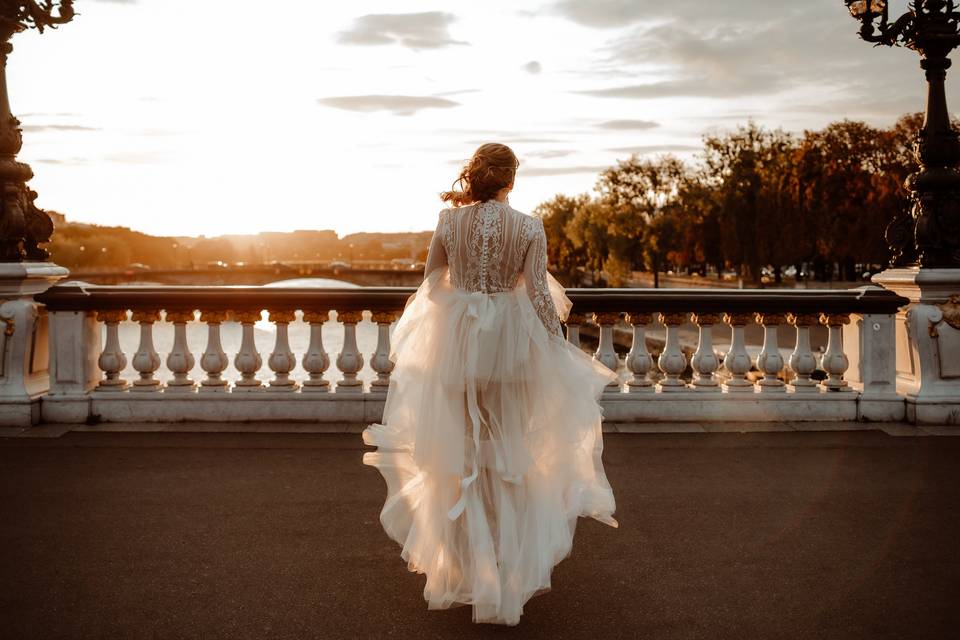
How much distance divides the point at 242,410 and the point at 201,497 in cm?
231

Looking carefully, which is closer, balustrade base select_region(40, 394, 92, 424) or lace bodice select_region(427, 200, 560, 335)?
lace bodice select_region(427, 200, 560, 335)

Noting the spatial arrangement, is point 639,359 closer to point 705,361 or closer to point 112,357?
point 705,361

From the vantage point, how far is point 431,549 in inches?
158

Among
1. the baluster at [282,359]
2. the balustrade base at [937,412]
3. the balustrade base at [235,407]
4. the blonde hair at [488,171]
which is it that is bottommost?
the balustrade base at [937,412]

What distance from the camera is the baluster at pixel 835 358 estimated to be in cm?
803

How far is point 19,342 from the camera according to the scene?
7895 millimetres

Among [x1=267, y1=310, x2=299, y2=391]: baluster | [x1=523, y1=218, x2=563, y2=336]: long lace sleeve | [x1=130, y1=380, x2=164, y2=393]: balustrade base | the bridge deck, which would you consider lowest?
the bridge deck

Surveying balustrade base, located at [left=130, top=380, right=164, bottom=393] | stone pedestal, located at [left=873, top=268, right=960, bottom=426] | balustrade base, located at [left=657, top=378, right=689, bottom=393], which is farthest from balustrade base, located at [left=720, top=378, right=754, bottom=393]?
balustrade base, located at [left=130, top=380, right=164, bottom=393]

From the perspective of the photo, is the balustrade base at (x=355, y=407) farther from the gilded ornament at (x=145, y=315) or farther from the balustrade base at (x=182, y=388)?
the gilded ornament at (x=145, y=315)

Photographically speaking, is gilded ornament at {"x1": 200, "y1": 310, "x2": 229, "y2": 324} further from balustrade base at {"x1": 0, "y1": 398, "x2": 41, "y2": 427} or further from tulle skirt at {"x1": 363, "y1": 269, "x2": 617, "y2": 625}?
tulle skirt at {"x1": 363, "y1": 269, "x2": 617, "y2": 625}

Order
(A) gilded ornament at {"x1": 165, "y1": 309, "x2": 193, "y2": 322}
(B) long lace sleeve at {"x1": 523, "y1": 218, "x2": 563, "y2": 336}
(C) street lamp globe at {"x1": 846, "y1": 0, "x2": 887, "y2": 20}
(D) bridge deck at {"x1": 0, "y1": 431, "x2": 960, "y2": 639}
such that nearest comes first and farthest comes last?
(D) bridge deck at {"x1": 0, "y1": 431, "x2": 960, "y2": 639}, (B) long lace sleeve at {"x1": 523, "y1": 218, "x2": 563, "y2": 336}, (A) gilded ornament at {"x1": 165, "y1": 309, "x2": 193, "y2": 322}, (C) street lamp globe at {"x1": 846, "y1": 0, "x2": 887, "y2": 20}

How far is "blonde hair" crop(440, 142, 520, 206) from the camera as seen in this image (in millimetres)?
3961

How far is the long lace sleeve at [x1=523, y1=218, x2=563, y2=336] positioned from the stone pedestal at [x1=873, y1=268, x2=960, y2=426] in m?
5.05

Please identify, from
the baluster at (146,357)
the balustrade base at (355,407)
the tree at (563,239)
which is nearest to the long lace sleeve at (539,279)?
the balustrade base at (355,407)
